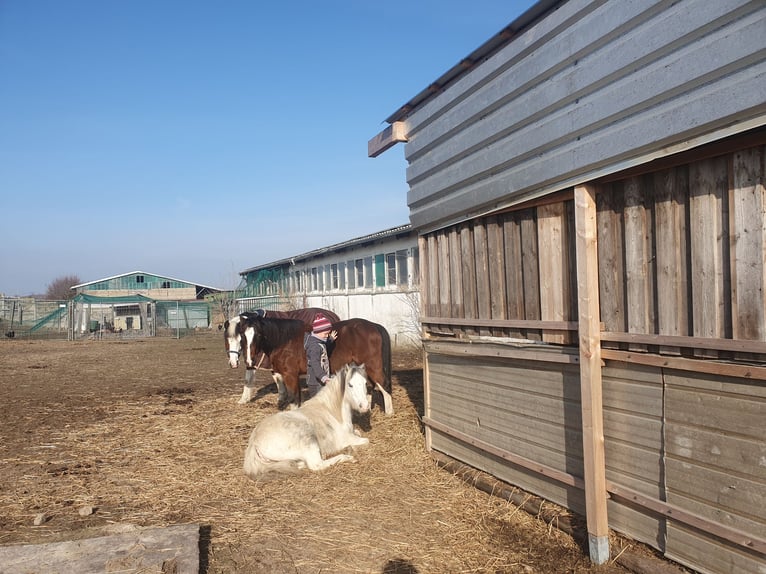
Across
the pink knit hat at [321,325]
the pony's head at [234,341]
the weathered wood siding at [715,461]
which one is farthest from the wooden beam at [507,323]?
the pony's head at [234,341]

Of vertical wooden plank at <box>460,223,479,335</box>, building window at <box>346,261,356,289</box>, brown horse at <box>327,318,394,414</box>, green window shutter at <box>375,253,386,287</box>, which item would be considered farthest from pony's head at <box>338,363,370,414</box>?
building window at <box>346,261,356,289</box>

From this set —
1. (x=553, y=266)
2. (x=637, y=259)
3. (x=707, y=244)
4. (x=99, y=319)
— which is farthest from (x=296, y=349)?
(x=99, y=319)

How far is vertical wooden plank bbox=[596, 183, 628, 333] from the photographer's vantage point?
13.3 feet

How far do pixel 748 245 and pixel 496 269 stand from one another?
2533 millimetres

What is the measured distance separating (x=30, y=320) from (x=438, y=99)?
41.2 metres

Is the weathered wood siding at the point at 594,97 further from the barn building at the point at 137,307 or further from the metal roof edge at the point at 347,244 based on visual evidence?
the barn building at the point at 137,307

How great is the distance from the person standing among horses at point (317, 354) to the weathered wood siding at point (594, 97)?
3593mm

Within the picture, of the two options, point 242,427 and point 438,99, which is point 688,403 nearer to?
→ point 438,99

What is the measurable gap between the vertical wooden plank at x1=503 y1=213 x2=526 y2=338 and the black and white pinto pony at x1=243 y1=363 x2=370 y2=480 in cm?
281

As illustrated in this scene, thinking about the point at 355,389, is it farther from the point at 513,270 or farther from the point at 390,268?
the point at 390,268

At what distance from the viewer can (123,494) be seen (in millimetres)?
5941

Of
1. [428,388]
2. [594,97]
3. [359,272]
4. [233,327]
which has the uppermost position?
[594,97]

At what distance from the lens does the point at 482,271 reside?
227 inches

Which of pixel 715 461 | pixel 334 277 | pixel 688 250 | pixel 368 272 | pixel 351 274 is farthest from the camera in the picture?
pixel 334 277
